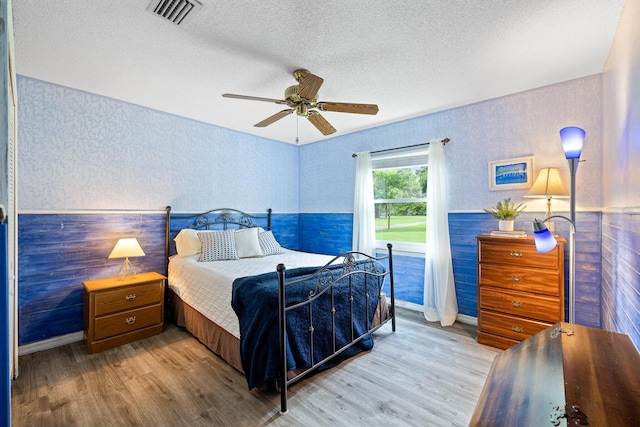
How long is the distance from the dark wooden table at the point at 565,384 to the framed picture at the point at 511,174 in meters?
2.25

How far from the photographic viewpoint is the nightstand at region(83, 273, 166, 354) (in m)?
2.65

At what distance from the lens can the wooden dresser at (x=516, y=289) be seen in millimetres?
2458

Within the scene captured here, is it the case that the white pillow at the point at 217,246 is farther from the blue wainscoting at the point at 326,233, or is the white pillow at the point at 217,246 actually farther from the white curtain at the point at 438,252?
the white curtain at the point at 438,252

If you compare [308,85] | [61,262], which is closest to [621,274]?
[308,85]

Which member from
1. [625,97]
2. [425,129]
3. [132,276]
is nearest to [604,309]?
[625,97]

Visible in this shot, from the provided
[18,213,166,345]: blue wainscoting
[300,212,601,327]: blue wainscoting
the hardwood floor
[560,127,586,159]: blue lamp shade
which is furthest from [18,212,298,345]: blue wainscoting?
[560,127,586,159]: blue lamp shade

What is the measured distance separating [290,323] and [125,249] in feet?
6.51

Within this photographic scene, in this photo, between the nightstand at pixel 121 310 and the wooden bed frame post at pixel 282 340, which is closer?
the wooden bed frame post at pixel 282 340

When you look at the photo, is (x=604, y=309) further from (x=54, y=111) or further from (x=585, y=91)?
(x=54, y=111)

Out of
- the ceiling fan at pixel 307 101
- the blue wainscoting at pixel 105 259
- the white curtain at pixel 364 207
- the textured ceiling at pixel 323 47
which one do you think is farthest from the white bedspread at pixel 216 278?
the textured ceiling at pixel 323 47

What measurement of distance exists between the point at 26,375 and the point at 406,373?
3.04 meters

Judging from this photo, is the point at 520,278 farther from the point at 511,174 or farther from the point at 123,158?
the point at 123,158

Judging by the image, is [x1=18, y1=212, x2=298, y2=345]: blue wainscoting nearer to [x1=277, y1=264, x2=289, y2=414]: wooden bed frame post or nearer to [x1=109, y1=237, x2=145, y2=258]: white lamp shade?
[x1=109, y1=237, x2=145, y2=258]: white lamp shade

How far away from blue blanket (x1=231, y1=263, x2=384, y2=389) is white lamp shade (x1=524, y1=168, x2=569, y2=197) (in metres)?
1.81
